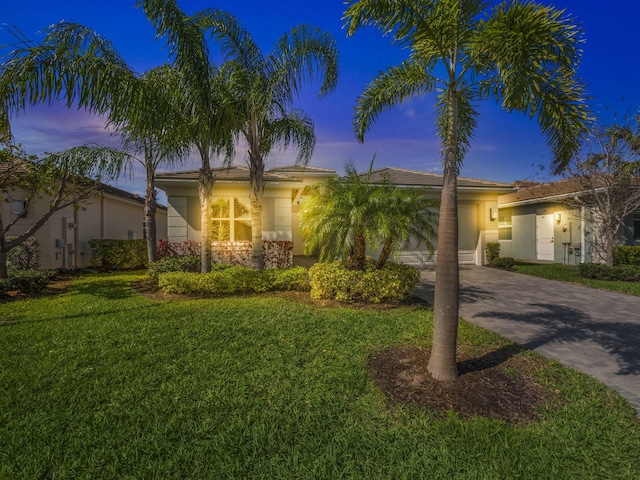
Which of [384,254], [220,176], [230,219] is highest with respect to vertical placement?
[220,176]

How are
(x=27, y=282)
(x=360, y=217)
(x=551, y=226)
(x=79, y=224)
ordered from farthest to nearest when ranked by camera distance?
(x=551, y=226) → (x=79, y=224) → (x=27, y=282) → (x=360, y=217)

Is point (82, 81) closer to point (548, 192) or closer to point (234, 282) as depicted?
point (234, 282)

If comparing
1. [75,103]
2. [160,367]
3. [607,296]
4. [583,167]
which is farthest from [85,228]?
[583,167]

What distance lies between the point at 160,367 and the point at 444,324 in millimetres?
3456

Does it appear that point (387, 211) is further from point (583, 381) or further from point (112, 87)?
point (112, 87)

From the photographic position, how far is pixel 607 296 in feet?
27.3

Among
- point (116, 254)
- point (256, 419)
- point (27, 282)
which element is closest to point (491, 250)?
point (256, 419)

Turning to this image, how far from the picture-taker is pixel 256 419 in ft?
9.19

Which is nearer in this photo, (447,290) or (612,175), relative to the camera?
(447,290)

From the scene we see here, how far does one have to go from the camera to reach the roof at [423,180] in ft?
44.2

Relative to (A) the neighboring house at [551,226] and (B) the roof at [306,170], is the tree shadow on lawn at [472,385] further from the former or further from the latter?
(B) the roof at [306,170]

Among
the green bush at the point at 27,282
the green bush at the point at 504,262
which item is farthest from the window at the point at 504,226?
the green bush at the point at 27,282

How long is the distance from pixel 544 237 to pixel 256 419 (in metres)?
18.1

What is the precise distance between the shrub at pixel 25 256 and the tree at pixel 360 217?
9.85 meters
